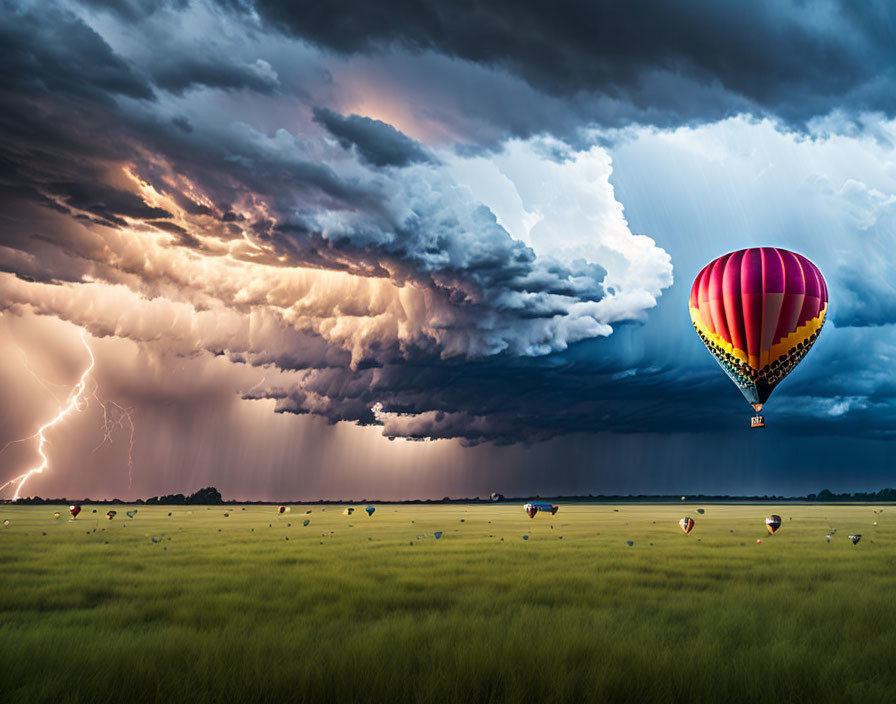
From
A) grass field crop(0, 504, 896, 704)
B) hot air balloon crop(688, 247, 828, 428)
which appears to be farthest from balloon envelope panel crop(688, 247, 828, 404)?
grass field crop(0, 504, 896, 704)

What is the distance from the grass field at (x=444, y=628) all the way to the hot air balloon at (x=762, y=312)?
1383 centimetres

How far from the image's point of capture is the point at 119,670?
25.3 ft

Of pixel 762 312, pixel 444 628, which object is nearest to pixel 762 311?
pixel 762 312

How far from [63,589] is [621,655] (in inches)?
541

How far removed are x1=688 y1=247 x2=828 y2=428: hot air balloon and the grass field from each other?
45.4 feet

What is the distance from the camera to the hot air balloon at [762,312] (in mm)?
33719

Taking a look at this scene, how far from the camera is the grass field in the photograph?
286 inches

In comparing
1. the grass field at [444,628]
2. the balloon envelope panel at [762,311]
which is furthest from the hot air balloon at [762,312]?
the grass field at [444,628]

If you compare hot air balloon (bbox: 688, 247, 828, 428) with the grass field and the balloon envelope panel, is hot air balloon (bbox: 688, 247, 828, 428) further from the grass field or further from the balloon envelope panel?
the grass field

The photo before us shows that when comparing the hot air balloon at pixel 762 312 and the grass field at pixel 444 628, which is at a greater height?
the hot air balloon at pixel 762 312

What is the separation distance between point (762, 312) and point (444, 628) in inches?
1174

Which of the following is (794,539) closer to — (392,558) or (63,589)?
(392,558)

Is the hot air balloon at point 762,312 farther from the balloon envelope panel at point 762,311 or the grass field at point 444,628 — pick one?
the grass field at point 444,628

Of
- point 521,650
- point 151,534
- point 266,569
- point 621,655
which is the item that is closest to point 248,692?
point 521,650
